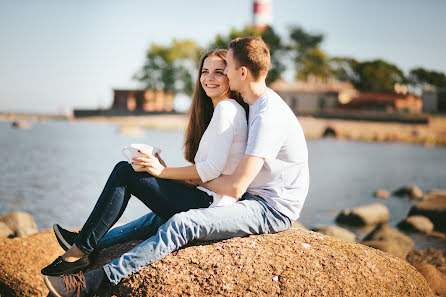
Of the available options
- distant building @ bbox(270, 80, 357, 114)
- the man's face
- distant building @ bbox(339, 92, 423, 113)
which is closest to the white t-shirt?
the man's face

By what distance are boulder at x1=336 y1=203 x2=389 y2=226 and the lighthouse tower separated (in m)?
54.7

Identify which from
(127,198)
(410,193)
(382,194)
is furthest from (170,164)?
(127,198)

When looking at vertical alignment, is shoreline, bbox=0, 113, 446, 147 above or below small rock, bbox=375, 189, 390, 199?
below

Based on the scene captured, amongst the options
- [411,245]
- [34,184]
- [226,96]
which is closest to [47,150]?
[34,184]

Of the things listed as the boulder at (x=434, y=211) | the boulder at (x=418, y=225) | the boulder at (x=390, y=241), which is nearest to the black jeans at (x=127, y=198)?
the boulder at (x=390, y=241)

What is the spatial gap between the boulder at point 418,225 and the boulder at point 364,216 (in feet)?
1.98

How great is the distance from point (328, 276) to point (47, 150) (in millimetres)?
27157

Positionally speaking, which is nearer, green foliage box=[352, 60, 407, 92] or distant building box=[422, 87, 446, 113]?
distant building box=[422, 87, 446, 113]

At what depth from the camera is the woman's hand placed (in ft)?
11.1

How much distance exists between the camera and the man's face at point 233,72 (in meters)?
3.46

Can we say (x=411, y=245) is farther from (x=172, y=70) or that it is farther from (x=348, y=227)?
(x=172, y=70)

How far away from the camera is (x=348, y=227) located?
10.7m

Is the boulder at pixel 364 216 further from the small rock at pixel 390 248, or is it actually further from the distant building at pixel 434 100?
the distant building at pixel 434 100

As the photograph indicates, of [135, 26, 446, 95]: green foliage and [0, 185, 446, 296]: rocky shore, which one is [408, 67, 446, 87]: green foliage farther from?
[0, 185, 446, 296]: rocky shore
